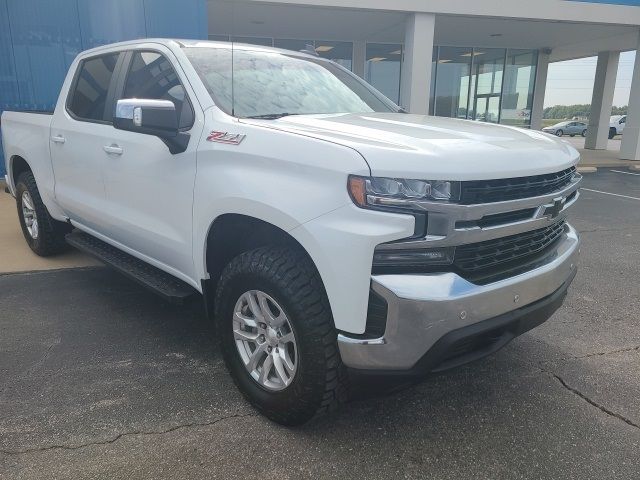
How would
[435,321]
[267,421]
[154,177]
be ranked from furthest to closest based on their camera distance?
1. [154,177]
2. [267,421]
3. [435,321]

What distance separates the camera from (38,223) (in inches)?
208

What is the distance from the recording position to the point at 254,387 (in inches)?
108

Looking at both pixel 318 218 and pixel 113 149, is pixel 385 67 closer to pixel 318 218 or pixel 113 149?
pixel 113 149

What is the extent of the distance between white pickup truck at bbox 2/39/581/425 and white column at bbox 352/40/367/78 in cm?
1471

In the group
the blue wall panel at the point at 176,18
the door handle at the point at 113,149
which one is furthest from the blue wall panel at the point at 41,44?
the door handle at the point at 113,149

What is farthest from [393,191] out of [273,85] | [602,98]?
[602,98]

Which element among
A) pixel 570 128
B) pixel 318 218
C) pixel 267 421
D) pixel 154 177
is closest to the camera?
pixel 318 218

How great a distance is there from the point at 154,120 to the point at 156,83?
2.71ft

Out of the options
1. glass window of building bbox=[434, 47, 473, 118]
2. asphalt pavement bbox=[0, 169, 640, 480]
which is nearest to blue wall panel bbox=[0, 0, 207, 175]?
asphalt pavement bbox=[0, 169, 640, 480]

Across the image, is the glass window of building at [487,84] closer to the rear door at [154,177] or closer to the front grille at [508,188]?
the rear door at [154,177]

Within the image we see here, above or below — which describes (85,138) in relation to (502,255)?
above

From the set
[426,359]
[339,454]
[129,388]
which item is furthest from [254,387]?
[426,359]

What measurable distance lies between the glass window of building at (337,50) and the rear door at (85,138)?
555 inches

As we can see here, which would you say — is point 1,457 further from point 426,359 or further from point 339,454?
point 426,359
